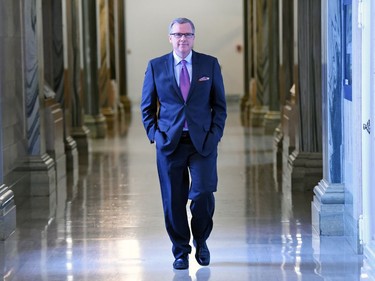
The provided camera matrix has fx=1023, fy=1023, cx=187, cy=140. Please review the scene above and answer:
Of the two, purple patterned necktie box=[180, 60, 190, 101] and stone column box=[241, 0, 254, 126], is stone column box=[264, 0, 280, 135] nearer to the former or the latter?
stone column box=[241, 0, 254, 126]

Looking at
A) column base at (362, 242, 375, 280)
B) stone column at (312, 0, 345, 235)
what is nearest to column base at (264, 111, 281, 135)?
stone column at (312, 0, 345, 235)

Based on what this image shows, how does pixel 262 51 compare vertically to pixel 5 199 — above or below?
above

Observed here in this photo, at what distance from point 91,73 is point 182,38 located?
1241 cm

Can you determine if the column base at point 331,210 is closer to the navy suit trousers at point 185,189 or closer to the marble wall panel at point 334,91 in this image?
the marble wall panel at point 334,91

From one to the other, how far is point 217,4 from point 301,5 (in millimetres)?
20274

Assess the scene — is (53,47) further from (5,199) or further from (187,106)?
(187,106)

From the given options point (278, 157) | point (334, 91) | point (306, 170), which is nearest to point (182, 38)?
point (334, 91)

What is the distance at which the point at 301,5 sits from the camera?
10.6 metres

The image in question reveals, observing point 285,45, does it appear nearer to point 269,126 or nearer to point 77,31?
point 77,31

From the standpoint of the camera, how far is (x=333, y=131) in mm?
8102

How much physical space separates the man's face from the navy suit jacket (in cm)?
9

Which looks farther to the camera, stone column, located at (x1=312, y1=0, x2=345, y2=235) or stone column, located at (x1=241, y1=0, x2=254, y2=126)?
stone column, located at (x1=241, y1=0, x2=254, y2=126)

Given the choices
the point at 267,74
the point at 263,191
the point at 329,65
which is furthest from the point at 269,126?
the point at 329,65

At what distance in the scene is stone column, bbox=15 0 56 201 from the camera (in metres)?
10.3
